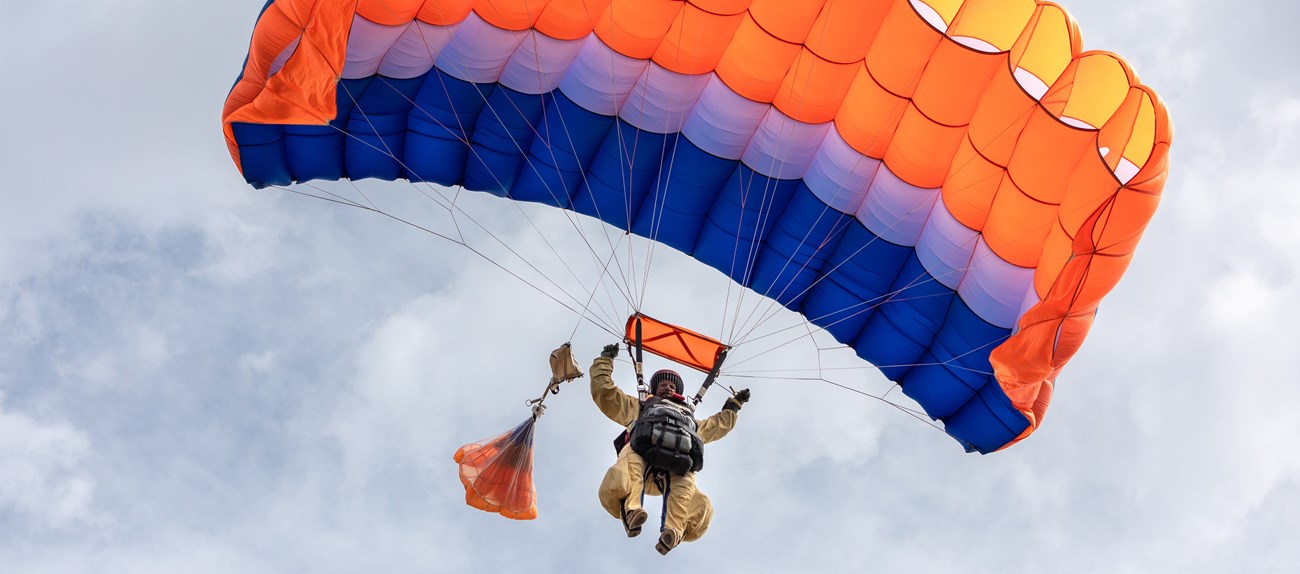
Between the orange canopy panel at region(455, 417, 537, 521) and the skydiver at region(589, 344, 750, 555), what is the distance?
1.08 meters

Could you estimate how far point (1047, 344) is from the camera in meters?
8.80

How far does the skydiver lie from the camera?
8.95 meters

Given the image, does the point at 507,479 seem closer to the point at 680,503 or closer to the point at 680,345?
the point at 680,345

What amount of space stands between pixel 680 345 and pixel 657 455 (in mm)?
1422

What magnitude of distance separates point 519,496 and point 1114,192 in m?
4.88

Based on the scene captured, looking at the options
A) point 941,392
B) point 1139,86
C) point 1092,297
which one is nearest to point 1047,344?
point 1092,297

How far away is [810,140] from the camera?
1086 cm

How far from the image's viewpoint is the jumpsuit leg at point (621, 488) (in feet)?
29.3

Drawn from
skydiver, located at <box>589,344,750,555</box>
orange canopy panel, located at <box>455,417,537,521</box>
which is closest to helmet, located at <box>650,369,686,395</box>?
skydiver, located at <box>589,344,750,555</box>

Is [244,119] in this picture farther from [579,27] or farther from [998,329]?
[998,329]

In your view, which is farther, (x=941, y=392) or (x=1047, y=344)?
(x=941, y=392)

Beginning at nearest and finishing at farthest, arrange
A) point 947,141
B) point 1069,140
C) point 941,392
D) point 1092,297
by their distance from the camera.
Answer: point 1092,297 < point 1069,140 < point 947,141 < point 941,392

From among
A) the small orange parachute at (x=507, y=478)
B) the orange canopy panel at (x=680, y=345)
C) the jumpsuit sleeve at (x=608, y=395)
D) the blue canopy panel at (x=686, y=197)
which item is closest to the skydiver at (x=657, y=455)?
the jumpsuit sleeve at (x=608, y=395)

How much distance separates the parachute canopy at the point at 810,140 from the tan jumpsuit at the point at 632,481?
219cm
